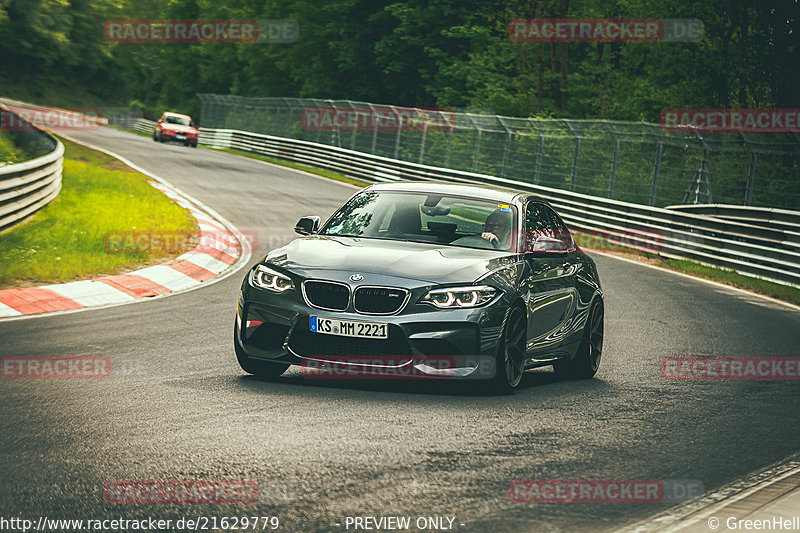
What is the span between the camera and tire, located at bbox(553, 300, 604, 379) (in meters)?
9.02

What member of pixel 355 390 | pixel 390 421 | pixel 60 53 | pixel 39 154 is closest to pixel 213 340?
pixel 355 390

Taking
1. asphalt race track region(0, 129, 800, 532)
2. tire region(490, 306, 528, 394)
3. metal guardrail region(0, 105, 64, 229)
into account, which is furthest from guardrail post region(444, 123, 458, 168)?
tire region(490, 306, 528, 394)

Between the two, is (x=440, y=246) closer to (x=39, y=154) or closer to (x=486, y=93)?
(x=39, y=154)

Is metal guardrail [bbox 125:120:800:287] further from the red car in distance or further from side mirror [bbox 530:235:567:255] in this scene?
the red car in distance

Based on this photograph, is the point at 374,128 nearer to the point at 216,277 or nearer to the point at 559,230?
the point at 216,277

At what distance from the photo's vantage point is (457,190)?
344 inches

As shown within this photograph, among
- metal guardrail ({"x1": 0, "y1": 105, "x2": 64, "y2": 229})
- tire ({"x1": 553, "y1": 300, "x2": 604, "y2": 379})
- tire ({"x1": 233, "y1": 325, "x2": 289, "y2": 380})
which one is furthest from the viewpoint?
metal guardrail ({"x1": 0, "y1": 105, "x2": 64, "y2": 229})

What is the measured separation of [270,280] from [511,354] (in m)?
1.85

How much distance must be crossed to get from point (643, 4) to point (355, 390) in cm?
3424

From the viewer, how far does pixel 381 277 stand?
23.7 ft

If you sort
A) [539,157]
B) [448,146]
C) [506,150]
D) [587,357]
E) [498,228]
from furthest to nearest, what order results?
[448,146] → [506,150] → [539,157] → [587,357] → [498,228]

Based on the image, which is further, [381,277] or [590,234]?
[590,234]

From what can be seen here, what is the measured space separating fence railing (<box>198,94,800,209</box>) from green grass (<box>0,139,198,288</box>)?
11.5m

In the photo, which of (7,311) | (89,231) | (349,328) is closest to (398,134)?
(89,231)
